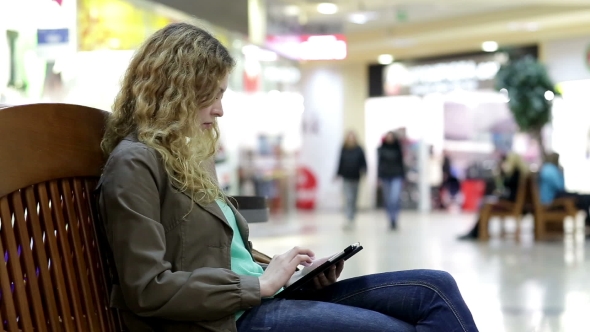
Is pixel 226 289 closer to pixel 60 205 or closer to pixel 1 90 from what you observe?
pixel 60 205

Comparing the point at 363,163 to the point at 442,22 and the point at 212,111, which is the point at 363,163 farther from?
the point at 212,111

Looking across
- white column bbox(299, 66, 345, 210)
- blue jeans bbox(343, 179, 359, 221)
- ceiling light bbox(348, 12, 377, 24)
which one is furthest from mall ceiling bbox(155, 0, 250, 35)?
white column bbox(299, 66, 345, 210)

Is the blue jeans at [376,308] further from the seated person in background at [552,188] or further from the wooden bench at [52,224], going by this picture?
the seated person in background at [552,188]

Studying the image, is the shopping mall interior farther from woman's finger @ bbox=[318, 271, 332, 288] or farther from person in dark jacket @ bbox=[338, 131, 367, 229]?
woman's finger @ bbox=[318, 271, 332, 288]

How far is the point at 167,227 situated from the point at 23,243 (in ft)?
1.02

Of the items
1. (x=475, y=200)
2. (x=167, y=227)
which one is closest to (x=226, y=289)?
(x=167, y=227)

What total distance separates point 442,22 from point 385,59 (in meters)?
3.34

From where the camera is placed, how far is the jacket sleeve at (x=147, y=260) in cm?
167

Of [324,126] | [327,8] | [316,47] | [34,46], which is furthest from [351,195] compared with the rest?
[34,46]

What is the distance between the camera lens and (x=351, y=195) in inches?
519

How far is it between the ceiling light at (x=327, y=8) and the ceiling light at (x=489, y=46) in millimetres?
4223

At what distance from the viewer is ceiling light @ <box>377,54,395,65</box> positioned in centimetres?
1909

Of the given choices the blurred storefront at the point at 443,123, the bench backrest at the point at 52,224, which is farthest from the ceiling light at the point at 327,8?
the bench backrest at the point at 52,224

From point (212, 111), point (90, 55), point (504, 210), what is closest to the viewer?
point (212, 111)
